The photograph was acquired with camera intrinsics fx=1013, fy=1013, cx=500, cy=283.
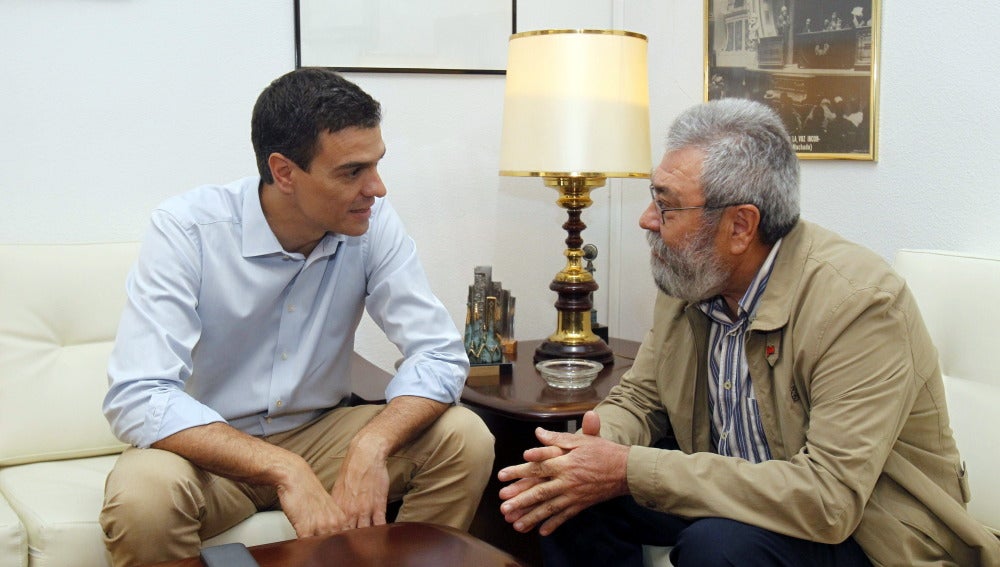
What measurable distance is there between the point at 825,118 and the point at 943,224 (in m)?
0.40

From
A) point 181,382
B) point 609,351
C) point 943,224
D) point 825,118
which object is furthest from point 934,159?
point 181,382

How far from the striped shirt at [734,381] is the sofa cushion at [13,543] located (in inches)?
50.9

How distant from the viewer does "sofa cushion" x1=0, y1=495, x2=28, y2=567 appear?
1825 mm

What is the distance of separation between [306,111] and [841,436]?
1.17 m

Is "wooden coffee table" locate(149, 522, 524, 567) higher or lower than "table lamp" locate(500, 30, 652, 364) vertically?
lower

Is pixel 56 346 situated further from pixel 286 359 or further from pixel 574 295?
pixel 574 295

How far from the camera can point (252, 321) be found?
212cm

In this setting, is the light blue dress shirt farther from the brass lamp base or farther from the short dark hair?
the brass lamp base

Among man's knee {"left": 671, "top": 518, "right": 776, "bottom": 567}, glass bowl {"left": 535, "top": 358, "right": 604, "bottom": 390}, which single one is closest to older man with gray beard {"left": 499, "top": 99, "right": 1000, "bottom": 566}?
man's knee {"left": 671, "top": 518, "right": 776, "bottom": 567}

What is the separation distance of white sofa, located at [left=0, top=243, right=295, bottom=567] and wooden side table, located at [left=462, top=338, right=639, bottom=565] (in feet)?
2.82

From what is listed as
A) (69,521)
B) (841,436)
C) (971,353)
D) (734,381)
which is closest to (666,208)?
(734,381)

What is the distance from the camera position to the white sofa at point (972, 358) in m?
1.78

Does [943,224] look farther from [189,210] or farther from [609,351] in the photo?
[189,210]

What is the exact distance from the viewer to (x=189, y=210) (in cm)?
208
